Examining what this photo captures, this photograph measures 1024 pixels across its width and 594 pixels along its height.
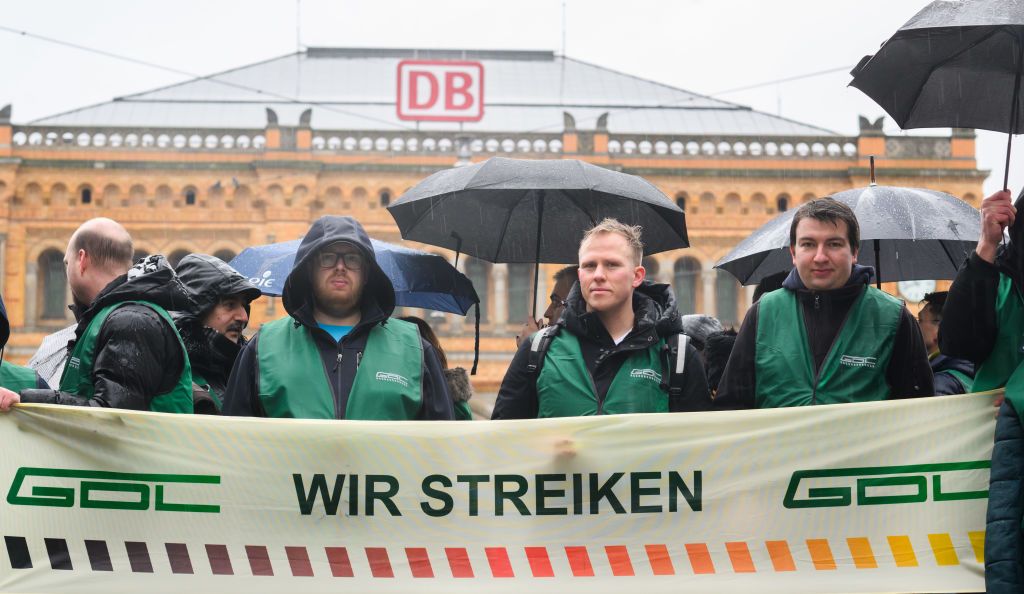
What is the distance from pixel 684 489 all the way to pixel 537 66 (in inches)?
1641

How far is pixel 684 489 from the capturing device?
4.23 metres

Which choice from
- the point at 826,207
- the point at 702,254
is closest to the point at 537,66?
the point at 702,254

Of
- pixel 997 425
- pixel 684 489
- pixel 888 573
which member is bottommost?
pixel 888 573

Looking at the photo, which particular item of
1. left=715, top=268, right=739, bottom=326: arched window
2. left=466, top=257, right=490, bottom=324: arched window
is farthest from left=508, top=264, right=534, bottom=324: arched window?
left=715, top=268, right=739, bottom=326: arched window

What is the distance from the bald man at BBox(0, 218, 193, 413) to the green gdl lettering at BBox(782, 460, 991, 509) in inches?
91.4

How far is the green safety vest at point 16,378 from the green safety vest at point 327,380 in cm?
165

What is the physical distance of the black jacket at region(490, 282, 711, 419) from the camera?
4496 mm

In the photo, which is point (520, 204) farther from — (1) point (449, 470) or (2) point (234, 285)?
(1) point (449, 470)

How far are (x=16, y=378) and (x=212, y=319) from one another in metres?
0.94

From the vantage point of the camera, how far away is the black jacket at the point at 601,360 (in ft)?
14.8

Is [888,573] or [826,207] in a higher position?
[826,207]

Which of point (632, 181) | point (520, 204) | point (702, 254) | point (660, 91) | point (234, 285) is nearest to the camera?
point (234, 285)

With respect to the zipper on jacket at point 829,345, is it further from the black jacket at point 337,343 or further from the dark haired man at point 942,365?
the black jacket at point 337,343

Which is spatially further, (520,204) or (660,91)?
(660,91)
